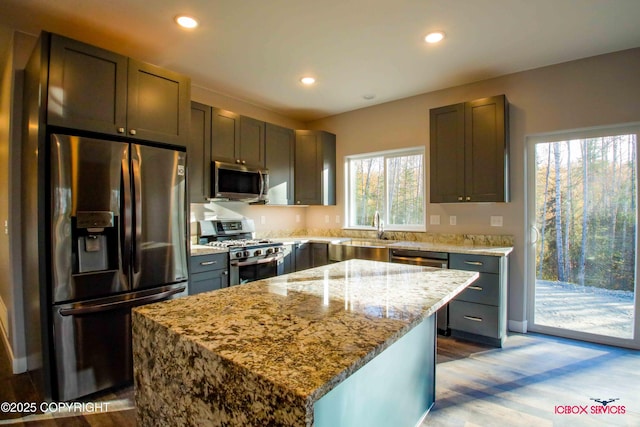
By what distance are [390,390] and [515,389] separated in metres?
1.46

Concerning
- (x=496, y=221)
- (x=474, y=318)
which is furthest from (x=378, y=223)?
(x=474, y=318)

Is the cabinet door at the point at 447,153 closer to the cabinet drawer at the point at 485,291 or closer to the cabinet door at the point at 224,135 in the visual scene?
the cabinet drawer at the point at 485,291

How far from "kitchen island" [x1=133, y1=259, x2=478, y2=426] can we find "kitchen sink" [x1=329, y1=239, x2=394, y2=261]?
189 centimetres

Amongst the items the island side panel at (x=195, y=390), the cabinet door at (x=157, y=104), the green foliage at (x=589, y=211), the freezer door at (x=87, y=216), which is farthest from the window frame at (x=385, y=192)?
the island side panel at (x=195, y=390)

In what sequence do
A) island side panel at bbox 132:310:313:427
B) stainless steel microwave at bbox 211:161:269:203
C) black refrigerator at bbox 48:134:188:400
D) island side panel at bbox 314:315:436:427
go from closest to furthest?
island side panel at bbox 132:310:313:427 < island side panel at bbox 314:315:436:427 < black refrigerator at bbox 48:134:188:400 < stainless steel microwave at bbox 211:161:269:203

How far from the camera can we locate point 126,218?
2312mm

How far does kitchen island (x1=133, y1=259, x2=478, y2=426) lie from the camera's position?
709mm

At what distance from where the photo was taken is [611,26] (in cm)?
246

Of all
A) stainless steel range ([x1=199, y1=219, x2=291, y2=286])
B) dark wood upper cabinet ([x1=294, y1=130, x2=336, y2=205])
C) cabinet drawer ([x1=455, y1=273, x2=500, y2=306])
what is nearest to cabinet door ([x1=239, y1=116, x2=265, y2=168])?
dark wood upper cabinet ([x1=294, y1=130, x2=336, y2=205])

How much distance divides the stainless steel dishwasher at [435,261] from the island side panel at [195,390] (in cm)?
272

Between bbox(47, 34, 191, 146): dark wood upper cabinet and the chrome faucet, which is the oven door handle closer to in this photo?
bbox(47, 34, 191, 146): dark wood upper cabinet

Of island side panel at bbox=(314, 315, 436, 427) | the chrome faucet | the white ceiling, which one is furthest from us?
the chrome faucet

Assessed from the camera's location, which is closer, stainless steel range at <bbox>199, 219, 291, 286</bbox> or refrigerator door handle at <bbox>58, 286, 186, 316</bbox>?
refrigerator door handle at <bbox>58, 286, 186, 316</bbox>

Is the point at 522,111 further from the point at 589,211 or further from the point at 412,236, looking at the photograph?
the point at 412,236
